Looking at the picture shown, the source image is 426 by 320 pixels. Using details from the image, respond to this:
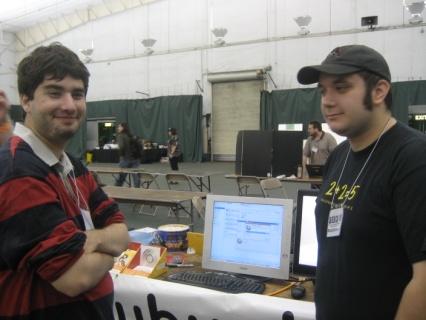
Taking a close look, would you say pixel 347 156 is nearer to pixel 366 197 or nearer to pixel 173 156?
pixel 366 197

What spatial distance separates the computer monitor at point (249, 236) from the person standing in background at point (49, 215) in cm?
72

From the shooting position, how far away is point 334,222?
4.00 feet

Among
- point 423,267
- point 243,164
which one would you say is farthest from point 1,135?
point 243,164

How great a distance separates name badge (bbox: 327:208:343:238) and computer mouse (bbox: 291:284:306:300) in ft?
1.89

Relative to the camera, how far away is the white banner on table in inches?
63.8

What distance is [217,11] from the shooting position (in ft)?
48.3

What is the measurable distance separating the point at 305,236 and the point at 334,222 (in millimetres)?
654

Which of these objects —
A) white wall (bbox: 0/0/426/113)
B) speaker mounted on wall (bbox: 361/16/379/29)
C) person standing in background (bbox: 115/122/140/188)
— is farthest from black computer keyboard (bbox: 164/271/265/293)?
white wall (bbox: 0/0/426/113)

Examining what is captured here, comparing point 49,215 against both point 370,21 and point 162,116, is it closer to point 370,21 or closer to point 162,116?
point 370,21

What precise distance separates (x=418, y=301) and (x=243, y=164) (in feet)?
19.7

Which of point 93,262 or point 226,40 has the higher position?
point 226,40

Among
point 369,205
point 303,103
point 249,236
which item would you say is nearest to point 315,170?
point 249,236

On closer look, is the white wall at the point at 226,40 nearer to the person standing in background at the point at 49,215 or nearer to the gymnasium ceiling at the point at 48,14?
the gymnasium ceiling at the point at 48,14

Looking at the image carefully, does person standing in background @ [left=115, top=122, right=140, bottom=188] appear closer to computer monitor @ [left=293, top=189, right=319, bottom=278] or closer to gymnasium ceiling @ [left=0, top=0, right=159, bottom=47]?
computer monitor @ [left=293, top=189, right=319, bottom=278]
